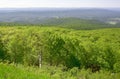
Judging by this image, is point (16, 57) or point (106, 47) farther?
point (106, 47)

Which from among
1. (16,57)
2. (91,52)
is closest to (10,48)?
(16,57)

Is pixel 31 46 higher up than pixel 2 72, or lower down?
lower down

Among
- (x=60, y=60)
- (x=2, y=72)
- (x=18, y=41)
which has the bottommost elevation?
(x=60, y=60)

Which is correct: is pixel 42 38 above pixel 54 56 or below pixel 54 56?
above

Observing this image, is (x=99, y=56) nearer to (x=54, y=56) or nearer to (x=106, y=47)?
(x=106, y=47)

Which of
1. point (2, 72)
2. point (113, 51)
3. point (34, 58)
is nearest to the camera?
point (2, 72)

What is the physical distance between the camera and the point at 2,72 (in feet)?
16.1

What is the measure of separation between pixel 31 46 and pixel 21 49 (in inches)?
102

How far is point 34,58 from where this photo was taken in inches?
2510

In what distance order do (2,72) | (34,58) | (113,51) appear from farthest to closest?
1. (113,51)
2. (34,58)
3. (2,72)

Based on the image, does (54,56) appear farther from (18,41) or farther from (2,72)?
(2,72)

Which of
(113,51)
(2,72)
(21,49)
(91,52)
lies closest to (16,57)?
(21,49)

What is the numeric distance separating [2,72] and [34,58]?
59.2 metres

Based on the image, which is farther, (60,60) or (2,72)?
(60,60)
